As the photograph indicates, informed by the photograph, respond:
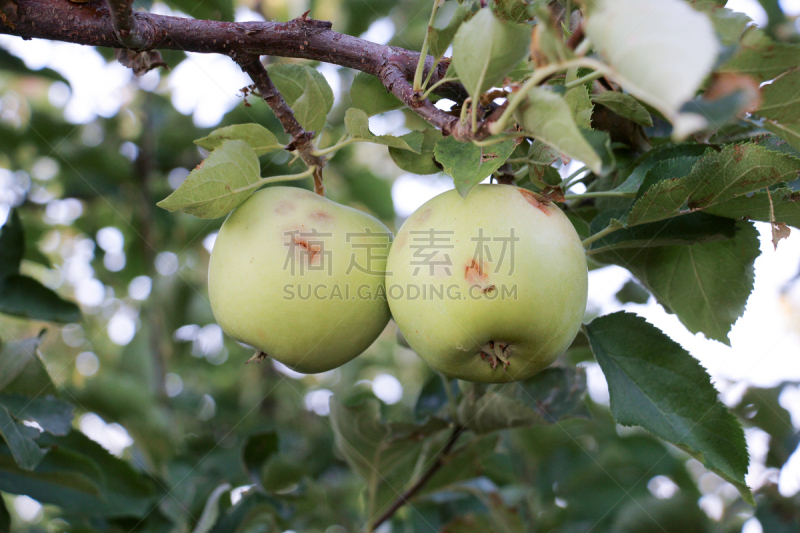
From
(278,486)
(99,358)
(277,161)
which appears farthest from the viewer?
(99,358)

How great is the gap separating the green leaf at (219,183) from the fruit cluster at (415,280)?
48 mm

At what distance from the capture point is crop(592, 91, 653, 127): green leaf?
2.60ft

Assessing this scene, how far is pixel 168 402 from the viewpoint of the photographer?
2.04 meters

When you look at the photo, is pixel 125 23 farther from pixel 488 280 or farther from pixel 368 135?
pixel 488 280

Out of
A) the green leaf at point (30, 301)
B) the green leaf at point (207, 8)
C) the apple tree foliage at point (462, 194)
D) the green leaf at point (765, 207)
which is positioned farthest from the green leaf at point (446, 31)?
the green leaf at point (30, 301)

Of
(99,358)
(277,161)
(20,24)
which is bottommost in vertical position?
(99,358)

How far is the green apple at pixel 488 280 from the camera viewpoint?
2.42 feet

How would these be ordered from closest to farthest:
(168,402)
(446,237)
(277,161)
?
(446,237)
(277,161)
(168,402)

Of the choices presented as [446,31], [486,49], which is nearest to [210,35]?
[446,31]

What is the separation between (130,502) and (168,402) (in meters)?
0.79

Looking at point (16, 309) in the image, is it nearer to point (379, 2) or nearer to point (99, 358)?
point (379, 2)

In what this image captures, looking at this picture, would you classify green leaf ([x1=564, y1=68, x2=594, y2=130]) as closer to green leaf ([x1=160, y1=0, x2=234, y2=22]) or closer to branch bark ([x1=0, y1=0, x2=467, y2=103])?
branch bark ([x1=0, y1=0, x2=467, y2=103])

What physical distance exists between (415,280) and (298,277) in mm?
191

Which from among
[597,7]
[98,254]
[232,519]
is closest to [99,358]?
[98,254]
